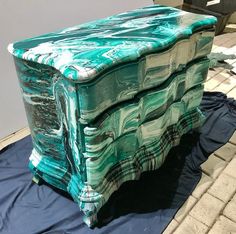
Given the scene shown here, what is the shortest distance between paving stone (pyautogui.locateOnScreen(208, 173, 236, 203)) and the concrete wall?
1.18 meters

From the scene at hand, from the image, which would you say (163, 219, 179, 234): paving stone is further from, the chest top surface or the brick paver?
the chest top surface

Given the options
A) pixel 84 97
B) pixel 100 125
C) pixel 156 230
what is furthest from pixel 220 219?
pixel 84 97

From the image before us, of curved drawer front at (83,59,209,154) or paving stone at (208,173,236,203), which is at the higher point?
curved drawer front at (83,59,209,154)

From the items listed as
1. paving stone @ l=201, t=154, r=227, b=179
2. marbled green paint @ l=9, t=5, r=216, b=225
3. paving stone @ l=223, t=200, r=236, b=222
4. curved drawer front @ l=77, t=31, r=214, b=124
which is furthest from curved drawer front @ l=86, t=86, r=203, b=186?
paving stone @ l=223, t=200, r=236, b=222

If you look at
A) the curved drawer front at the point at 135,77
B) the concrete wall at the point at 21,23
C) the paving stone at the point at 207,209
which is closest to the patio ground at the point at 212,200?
the paving stone at the point at 207,209

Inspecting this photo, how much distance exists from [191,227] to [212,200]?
0.19 metres

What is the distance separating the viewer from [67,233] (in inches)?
Result: 44.8

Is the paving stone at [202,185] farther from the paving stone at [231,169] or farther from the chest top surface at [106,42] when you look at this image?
the chest top surface at [106,42]

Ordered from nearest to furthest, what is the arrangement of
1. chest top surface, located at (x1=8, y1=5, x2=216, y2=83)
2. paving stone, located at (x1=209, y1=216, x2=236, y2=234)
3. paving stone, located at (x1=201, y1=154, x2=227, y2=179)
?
chest top surface, located at (x1=8, y1=5, x2=216, y2=83), paving stone, located at (x1=209, y1=216, x2=236, y2=234), paving stone, located at (x1=201, y1=154, x2=227, y2=179)

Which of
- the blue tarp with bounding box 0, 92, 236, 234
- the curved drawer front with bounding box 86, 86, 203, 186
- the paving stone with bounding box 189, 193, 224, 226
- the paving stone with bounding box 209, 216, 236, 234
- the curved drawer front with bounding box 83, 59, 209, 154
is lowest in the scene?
the paving stone with bounding box 209, 216, 236, 234

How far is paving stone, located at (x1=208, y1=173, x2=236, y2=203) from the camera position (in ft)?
4.32

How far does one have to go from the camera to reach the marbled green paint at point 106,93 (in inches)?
37.0

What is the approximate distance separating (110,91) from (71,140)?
24 cm

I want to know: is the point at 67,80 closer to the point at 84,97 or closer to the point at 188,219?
the point at 84,97
